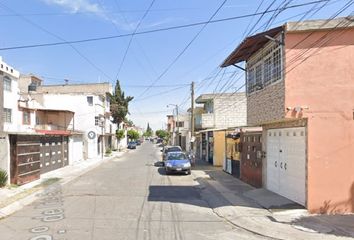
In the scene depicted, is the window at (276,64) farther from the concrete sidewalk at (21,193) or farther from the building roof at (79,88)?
the building roof at (79,88)

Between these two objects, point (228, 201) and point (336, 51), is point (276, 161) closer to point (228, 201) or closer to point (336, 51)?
point (228, 201)

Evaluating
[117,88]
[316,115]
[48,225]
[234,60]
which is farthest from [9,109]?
[117,88]

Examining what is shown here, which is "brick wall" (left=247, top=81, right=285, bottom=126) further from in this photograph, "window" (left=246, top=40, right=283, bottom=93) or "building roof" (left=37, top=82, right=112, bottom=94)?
"building roof" (left=37, top=82, right=112, bottom=94)

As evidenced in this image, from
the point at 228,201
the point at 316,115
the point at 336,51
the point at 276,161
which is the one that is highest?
the point at 336,51

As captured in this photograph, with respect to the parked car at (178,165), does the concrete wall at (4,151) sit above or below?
above

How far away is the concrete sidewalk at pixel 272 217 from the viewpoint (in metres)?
10.3

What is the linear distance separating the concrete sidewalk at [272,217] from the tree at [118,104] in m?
53.9

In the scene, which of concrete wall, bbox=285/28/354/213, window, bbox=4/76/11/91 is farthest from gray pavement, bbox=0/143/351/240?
window, bbox=4/76/11/91

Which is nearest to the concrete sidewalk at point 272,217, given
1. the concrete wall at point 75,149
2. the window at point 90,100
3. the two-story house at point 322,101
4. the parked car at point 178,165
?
the two-story house at point 322,101

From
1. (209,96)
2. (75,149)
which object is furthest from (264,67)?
(209,96)

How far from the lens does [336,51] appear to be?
12.6m

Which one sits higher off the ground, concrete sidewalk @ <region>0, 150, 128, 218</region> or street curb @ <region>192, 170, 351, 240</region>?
street curb @ <region>192, 170, 351, 240</region>

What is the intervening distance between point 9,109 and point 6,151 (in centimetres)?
1046

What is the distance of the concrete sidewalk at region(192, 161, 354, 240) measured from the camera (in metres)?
10.3
